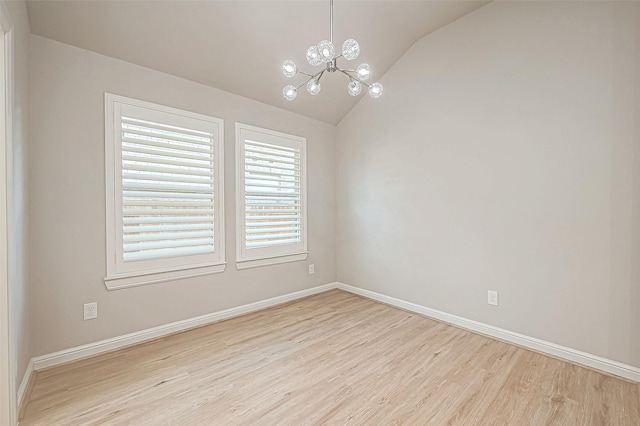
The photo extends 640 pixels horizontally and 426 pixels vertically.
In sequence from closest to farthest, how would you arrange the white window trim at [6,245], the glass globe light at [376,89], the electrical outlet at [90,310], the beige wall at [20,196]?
the white window trim at [6,245], the beige wall at [20,196], the glass globe light at [376,89], the electrical outlet at [90,310]

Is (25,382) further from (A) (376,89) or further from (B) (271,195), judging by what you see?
(A) (376,89)

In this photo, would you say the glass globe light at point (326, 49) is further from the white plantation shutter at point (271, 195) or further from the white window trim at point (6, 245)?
the white plantation shutter at point (271, 195)

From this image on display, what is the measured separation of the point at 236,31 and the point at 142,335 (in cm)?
290

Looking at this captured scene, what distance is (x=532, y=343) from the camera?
2.62 metres

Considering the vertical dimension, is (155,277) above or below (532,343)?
above

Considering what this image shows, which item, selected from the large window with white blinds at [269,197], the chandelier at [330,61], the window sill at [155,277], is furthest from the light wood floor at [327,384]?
the chandelier at [330,61]

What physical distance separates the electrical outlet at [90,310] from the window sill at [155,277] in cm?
16

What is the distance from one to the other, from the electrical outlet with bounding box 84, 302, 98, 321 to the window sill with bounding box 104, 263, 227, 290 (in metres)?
0.16

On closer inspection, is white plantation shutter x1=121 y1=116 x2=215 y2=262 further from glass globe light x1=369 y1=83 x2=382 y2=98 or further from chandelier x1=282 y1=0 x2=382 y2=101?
glass globe light x1=369 y1=83 x2=382 y2=98

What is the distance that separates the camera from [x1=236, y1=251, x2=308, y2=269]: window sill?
3.42 metres

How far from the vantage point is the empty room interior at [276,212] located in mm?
1938

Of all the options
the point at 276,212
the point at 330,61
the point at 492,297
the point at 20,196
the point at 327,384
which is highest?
the point at 330,61

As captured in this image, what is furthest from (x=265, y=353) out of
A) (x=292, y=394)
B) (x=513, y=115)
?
(x=513, y=115)

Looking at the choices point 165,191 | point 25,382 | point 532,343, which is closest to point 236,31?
point 165,191
